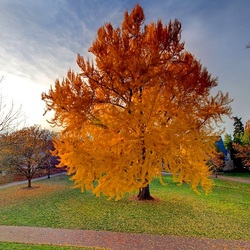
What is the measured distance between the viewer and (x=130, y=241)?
8125 millimetres

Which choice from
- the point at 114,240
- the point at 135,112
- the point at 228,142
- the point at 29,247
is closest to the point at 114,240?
the point at 114,240

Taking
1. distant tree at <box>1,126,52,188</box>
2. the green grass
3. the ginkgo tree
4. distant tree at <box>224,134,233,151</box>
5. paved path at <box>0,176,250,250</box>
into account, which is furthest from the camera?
distant tree at <box>224,134,233,151</box>

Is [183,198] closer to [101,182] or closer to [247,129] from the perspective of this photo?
[101,182]

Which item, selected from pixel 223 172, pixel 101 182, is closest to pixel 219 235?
pixel 101 182

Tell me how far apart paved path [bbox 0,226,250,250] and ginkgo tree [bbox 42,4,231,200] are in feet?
5.00

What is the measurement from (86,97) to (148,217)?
6.16m

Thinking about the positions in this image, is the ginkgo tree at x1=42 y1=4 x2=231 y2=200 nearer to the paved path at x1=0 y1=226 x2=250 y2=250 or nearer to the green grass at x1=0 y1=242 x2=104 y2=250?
the paved path at x1=0 y1=226 x2=250 y2=250

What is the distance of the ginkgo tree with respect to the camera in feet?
29.9

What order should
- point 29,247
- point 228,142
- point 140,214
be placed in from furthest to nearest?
point 228,142 < point 140,214 < point 29,247

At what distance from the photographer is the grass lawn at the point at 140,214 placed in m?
9.33

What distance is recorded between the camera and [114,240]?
821 cm

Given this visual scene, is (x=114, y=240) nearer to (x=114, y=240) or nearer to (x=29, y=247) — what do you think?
(x=114, y=240)

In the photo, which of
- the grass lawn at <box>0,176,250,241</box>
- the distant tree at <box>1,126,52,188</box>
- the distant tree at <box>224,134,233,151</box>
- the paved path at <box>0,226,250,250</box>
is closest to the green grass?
the paved path at <box>0,226,250,250</box>

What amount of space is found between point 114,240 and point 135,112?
4740mm
